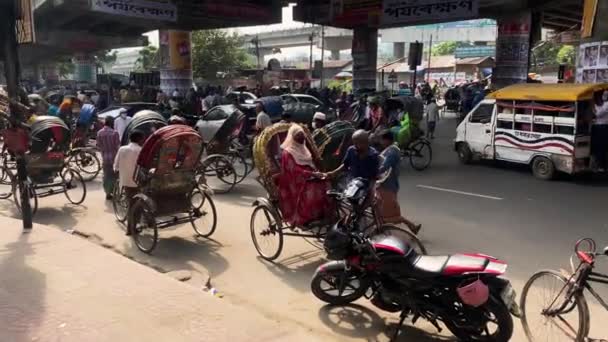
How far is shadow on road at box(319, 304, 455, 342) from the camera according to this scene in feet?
14.3

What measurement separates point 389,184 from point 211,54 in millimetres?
43307

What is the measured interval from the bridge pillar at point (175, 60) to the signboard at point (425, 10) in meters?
9.65

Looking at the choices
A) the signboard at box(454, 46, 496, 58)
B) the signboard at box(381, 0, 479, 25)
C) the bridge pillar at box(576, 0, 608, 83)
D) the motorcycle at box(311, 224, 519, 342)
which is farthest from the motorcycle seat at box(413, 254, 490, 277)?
the signboard at box(454, 46, 496, 58)

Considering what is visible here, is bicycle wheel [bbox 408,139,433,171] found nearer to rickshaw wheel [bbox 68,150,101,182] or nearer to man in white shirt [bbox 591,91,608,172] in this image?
man in white shirt [bbox 591,91,608,172]

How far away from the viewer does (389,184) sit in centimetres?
665

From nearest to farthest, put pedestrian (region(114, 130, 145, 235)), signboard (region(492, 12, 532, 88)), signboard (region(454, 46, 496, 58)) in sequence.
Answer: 1. pedestrian (region(114, 130, 145, 235))
2. signboard (region(492, 12, 532, 88))
3. signboard (region(454, 46, 496, 58))

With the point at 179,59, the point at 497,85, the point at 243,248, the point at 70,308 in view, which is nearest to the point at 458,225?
the point at 243,248

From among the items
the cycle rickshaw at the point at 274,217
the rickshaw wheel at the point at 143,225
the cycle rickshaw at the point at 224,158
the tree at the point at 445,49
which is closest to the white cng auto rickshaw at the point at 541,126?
the cycle rickshaw at the point at 224,158

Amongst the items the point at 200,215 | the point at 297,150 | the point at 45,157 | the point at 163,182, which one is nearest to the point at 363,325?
the point at 297,150

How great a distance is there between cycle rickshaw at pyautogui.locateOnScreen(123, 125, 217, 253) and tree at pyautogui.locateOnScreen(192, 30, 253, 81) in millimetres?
40751

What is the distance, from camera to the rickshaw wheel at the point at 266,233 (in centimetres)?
611

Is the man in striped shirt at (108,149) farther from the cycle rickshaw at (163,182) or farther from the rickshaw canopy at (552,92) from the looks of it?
the rickshaw canopy at (552,92)

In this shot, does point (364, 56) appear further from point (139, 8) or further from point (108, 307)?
point (108, 307)

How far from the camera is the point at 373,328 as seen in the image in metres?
4.54
